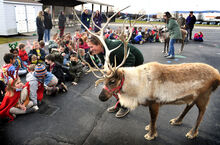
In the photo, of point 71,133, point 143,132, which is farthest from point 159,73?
point 71,133

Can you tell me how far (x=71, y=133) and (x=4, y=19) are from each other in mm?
12221

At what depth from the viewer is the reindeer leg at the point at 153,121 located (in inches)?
115

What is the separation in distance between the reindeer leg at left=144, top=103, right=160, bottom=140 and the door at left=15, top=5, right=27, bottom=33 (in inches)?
543

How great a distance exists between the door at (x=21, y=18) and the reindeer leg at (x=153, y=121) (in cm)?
1379

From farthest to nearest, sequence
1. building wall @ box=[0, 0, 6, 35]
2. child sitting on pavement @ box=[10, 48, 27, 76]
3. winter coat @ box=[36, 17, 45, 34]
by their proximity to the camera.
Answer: building wall @ box=[0, 0, 6, 35] < winter coat @ box=[36, 17, 45, 34] < child sitting on pavement @ box=[10, 48, 27, 76]

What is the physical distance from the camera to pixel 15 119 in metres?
3.57

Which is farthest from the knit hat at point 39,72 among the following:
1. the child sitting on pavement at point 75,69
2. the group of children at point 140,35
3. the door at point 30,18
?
the door at point 30,18

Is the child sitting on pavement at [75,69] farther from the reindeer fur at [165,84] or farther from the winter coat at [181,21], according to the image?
the winter coat at [181,21]

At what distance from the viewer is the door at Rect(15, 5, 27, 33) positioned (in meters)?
12.9

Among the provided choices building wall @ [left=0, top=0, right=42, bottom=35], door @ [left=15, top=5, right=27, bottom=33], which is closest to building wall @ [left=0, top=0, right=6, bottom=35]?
building wall @ [left=0, top=0, right=42, bottom=35]

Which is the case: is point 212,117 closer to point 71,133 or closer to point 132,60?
point 132,60

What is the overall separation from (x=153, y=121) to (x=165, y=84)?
0.74 m

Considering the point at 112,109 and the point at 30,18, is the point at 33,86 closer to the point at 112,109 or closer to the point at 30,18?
the point at 112,109

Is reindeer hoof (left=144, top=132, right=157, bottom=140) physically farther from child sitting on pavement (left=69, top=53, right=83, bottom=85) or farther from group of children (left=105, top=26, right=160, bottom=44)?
group of children (left=105, top=26, right=160, bottom=44)
